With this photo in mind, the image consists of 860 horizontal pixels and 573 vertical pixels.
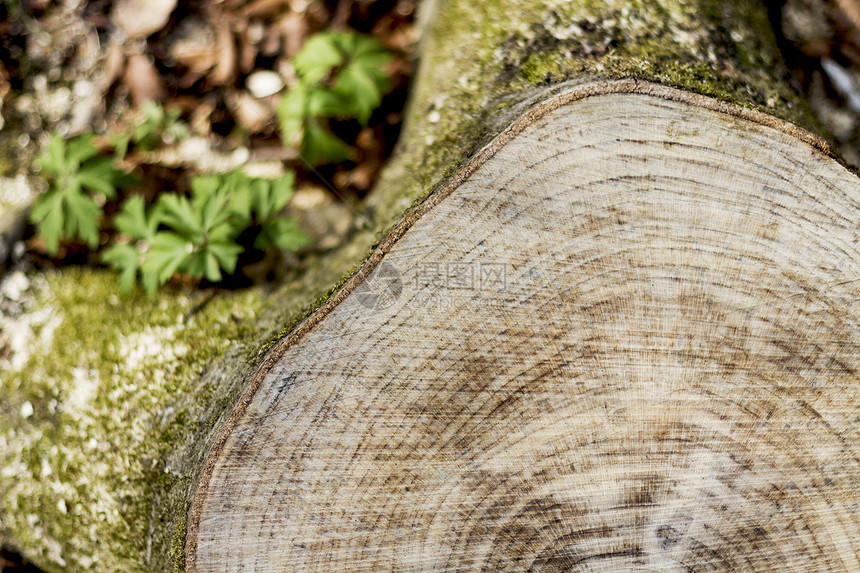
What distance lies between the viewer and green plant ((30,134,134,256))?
2033 millimetres

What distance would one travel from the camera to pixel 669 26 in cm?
161

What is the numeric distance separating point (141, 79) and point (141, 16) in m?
0.31

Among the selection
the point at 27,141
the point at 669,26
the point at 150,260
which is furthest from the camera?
the point at 27,141

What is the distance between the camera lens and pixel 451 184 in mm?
1236

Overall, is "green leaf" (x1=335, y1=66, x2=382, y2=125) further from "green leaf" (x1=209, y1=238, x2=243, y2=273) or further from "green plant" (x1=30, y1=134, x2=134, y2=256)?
"green plant" (x1=30, y1=134, x2=134, y2=256)

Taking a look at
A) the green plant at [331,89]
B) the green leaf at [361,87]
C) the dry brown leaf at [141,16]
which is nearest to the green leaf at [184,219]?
the green plant at [331,89]

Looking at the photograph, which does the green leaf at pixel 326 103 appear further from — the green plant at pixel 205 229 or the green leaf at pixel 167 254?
the green leaf at pixel 167 254

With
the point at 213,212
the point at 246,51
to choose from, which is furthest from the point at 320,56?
the point at 213,212

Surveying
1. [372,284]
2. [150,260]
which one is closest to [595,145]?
[372,284]

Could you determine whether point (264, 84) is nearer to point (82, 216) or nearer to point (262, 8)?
point (262, 8)

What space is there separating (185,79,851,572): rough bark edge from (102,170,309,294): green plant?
697 millimetres

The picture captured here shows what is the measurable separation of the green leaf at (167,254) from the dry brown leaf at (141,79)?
40.0 inches

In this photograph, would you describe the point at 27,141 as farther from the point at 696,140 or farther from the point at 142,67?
the point at 696,140

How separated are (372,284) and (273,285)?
2.66 ft
